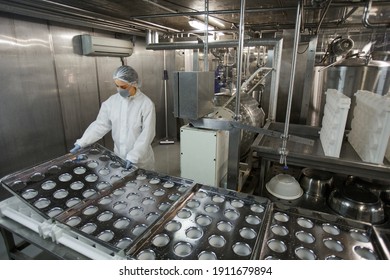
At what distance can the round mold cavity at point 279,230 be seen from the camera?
953 millimetres

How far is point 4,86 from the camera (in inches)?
89.7

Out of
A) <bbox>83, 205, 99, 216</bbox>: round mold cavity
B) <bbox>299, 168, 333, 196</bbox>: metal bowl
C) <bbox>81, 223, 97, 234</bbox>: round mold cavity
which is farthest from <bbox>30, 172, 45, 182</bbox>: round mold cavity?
<bbox>299, 168, 333, 196</bbox>: metal bowl

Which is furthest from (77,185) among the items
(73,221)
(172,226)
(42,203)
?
(172,226)

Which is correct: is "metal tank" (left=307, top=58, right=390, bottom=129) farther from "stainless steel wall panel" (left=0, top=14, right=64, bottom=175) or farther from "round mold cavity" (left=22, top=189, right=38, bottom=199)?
"stainless steel wall panel" (left=0, top=14, right=64, bottom=175)

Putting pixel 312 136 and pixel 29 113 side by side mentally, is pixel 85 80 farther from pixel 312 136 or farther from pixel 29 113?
pixel 312 136

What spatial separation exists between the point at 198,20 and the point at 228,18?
1.39 feet

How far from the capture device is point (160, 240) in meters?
0.91

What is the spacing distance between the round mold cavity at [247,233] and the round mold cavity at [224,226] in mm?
47

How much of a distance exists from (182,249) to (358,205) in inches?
67.4

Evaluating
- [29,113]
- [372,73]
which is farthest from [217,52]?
[29,113]

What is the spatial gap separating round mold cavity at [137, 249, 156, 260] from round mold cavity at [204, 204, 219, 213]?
321 mm

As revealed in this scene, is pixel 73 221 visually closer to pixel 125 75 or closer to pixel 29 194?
pixel 29 194

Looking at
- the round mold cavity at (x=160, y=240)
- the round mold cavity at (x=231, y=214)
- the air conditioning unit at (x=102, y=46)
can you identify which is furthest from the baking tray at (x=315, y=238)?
the air conditioning unit at (x=102, y=46)

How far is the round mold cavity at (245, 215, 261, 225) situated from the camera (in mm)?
1010
